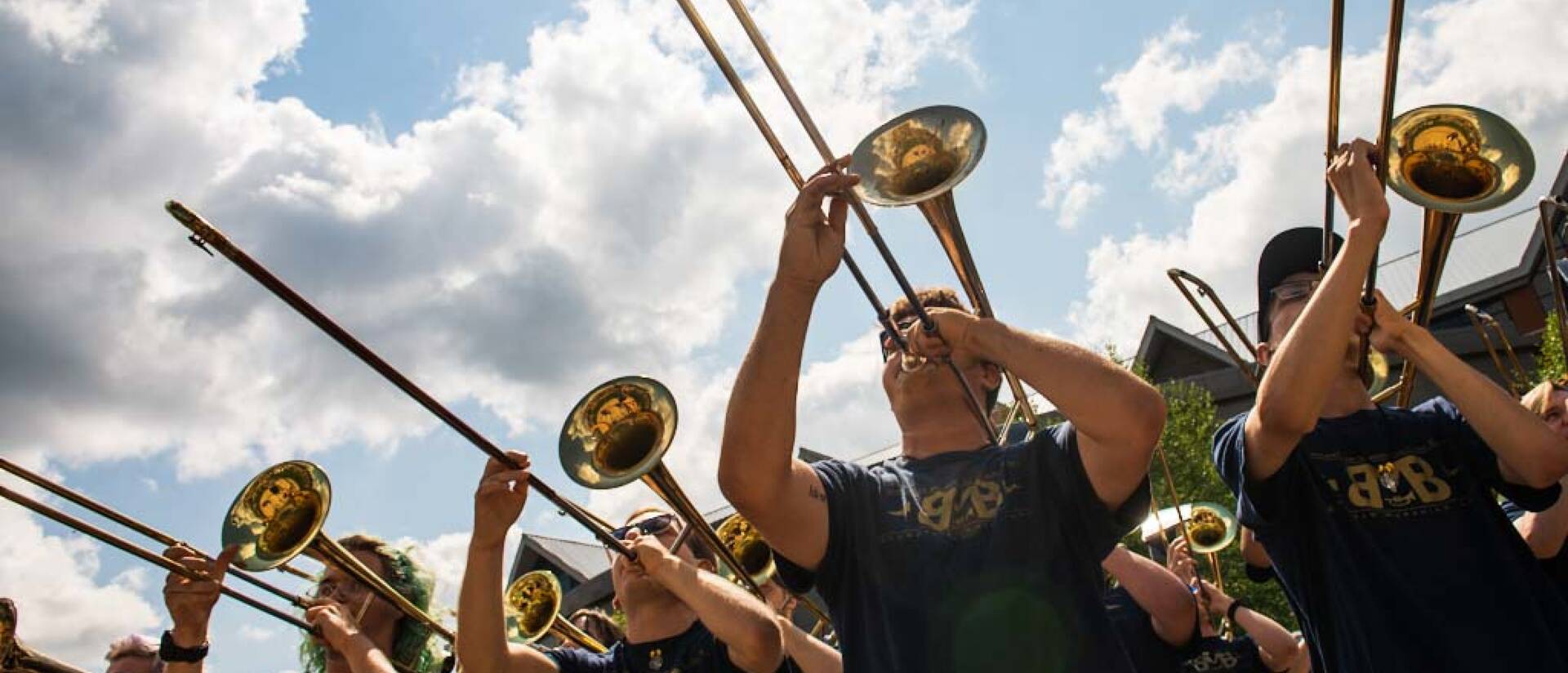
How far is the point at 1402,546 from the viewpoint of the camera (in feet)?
9.30

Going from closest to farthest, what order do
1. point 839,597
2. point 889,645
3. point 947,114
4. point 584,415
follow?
1. point 889,645
2. point 839,597
3. point 947,114
4. point 584,415

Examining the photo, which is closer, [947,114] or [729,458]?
[729,458]

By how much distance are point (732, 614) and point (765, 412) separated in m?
1.43

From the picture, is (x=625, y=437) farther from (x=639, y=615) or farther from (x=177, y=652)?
(x=177, y=652)

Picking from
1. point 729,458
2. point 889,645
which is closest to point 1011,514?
point 889,645

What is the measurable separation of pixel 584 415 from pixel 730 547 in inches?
62.8

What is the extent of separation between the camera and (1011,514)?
2.59m

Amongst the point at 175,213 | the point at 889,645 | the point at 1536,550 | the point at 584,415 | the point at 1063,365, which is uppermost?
the point at 584,415

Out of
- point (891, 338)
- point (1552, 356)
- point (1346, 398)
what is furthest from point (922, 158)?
point (1552, 356)

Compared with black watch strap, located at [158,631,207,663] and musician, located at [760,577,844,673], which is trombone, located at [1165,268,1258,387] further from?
black watch strap, located at [158,631,207,663]

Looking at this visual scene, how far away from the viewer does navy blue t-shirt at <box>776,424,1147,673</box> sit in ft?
7.91

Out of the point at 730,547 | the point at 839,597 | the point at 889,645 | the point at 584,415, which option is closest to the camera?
the point at 889,645

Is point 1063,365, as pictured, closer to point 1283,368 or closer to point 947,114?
point 1283,368

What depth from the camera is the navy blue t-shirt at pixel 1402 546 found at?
2.67m
